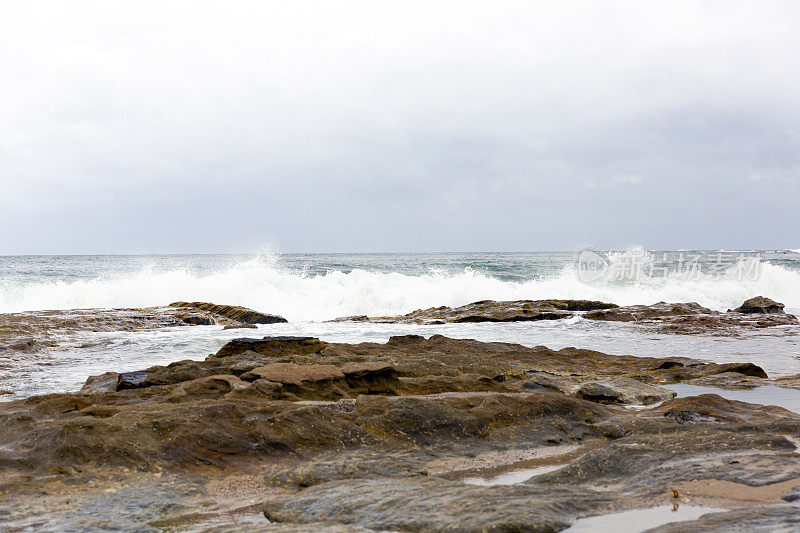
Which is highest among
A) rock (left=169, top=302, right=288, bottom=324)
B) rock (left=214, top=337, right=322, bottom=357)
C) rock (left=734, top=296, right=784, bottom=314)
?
rock (left=214, top=337, right=322, bottom=357)

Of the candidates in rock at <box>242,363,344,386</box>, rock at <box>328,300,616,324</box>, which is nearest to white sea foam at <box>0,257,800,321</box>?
rock at <box>328,300,616,324</box>

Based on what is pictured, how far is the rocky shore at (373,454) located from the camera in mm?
2590

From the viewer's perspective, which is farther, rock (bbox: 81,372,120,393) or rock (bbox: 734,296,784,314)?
rock (bbox: 734,296,784,314)

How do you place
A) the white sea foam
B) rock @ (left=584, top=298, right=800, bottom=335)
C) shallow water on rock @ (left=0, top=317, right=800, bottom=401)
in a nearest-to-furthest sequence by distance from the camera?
shallow water on rock @ (left=0, top=317, right=800, bottom=401)
rock @ (left=584, top=298, right=800, bottom=335)
the white sea foam

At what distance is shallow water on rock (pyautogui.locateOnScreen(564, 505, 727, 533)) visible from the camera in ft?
7.77

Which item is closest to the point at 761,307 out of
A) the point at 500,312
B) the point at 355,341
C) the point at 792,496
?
the point at 500,312

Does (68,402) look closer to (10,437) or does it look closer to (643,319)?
(10,437)

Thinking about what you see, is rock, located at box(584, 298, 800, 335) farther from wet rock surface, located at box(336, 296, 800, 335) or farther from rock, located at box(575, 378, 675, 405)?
rock, located at box(575, 378, 675, 405)

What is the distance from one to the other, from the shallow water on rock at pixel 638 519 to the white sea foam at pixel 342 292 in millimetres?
20605

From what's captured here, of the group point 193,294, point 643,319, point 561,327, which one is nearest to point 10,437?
point 561,327

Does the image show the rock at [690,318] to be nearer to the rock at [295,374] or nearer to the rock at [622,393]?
the rock at [622,393]

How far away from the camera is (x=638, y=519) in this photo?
247 centimetres

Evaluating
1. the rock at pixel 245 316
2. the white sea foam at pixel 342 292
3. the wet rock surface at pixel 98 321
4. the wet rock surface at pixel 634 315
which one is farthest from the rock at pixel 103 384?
the white sea foam at pixel 342 292

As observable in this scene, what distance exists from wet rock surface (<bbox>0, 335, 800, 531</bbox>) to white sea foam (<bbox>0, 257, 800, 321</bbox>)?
1760 centimetres
